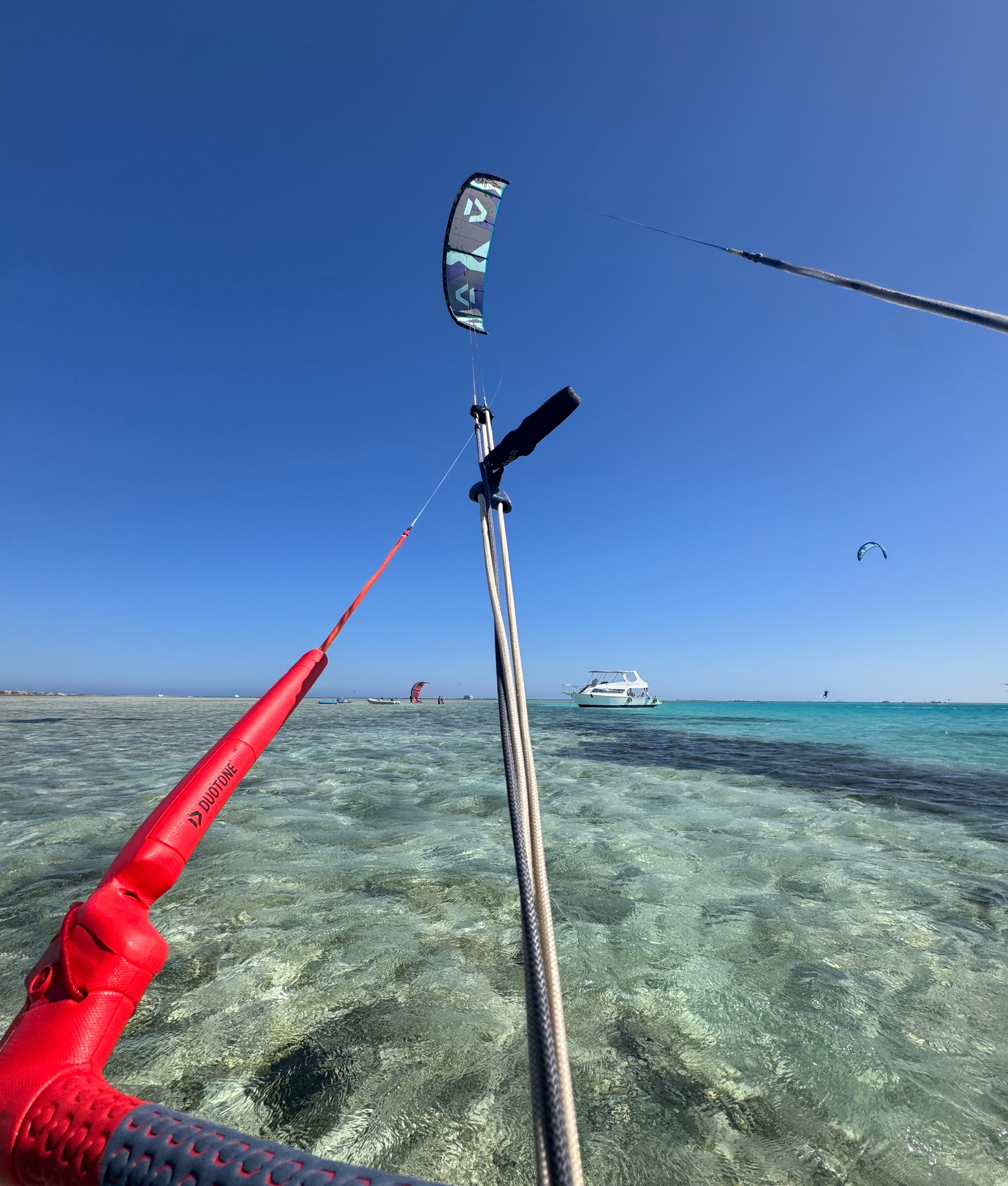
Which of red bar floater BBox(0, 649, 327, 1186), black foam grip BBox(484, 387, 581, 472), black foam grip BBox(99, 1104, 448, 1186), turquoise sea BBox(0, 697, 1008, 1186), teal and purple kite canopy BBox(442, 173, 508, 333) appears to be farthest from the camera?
teal and purple kite canopy BBox(442, 173, 508, 333)

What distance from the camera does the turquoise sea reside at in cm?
245

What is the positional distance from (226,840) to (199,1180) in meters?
6.23

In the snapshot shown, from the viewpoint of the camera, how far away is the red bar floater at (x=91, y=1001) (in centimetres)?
146

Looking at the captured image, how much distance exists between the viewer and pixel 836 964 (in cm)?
401

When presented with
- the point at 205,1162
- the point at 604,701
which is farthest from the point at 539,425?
the point at 604,701

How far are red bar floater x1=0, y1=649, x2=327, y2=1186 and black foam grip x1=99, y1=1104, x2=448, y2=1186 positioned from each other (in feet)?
0.24

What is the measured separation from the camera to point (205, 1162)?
130cm

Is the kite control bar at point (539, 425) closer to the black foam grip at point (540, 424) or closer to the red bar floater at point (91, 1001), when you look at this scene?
the black foam grip at point (540, 424)

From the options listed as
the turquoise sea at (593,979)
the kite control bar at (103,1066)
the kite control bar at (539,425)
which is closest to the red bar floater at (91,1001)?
the kite control bar at (103,1066)

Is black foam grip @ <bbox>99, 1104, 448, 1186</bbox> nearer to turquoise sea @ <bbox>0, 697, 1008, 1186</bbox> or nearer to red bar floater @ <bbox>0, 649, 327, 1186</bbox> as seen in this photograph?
red bar floater @ <bbox>0, 649, 327, 1186</bbox>

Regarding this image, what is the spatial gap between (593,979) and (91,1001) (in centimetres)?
303

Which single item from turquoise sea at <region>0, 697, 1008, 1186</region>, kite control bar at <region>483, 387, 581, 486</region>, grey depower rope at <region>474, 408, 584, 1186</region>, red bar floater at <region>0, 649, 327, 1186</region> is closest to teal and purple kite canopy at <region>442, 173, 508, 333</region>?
kite control bar at <region>483, 387, 581, 486</region>

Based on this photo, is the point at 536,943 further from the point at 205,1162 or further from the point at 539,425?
the point at 539,425

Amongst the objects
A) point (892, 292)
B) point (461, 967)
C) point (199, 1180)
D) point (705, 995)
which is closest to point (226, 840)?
point (461, 967)
